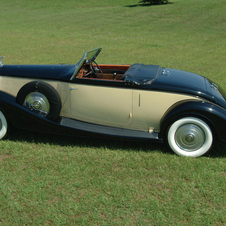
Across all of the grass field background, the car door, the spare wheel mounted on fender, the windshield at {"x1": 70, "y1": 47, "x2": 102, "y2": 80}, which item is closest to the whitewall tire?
the grass field background

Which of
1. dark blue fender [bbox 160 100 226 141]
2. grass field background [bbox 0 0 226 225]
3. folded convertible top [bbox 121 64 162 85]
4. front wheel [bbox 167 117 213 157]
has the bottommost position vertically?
grass field background [bbox 0 0 226 225]

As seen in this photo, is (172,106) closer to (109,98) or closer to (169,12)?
(109,98)

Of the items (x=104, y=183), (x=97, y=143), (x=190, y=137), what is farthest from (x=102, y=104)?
(x=190, y=137)

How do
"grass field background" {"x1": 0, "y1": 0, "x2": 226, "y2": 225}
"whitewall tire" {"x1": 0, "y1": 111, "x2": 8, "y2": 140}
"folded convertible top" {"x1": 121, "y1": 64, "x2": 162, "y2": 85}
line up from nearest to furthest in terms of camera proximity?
"grass field background" {"x1": 0, "y1": 0, "x2": 226, "y2": 225}
"folded convertible top" {"x1": 121, "y1": 64, "x2": 162, "y2": 85}
"whitewall tire" {"x1": 0, "y1": 111, "x2": 8, "y2": 140}

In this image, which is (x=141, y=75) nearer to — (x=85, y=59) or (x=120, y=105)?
(x=120, y=105)

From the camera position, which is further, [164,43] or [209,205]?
[164,43]

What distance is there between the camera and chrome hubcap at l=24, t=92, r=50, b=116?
435cm

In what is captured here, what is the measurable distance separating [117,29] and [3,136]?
18.4 m

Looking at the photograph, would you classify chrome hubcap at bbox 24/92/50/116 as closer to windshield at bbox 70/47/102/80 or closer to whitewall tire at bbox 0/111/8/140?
whitewall tire at bbox 0/111/8/140

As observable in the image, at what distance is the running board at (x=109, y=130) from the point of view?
412cm

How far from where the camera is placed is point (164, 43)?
15336 mm

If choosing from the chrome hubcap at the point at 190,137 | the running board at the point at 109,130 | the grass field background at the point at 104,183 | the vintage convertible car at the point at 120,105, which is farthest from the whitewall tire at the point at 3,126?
the chrome hubcap at the point at 190,137

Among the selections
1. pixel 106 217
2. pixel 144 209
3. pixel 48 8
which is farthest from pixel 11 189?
pixel 48 8

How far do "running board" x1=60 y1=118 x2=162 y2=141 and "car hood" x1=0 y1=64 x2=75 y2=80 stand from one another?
75 cm
